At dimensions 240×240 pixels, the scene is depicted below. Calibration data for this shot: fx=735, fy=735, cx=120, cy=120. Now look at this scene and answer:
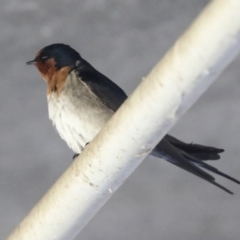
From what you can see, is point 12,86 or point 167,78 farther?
point 12,86

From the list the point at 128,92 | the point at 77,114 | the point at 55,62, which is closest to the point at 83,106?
the point at 77,114

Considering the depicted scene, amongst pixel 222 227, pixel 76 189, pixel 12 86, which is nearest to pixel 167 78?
pixel 76 189

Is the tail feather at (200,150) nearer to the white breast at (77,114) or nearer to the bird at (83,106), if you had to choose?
the bird at (83,106)

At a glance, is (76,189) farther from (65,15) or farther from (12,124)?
(12,124)

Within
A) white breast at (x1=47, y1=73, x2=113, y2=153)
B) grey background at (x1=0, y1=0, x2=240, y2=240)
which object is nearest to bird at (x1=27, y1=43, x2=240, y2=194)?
white breast at (x1=47, y1=73, x2=113, y2=153)

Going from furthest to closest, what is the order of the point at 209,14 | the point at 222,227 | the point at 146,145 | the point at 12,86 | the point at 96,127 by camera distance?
1. the point at 222,227
2. the point at 12,86
3. the point at 96,127
4. the point at 146,145
5. the point at 209,14

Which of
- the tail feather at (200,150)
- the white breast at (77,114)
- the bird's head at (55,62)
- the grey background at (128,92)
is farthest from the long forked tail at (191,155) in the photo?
the grey background at (128,92)

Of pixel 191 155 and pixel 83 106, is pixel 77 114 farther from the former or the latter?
pixel 191 155

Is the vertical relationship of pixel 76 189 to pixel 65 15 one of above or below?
below

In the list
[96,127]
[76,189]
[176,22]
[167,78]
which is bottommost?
[76,189]
